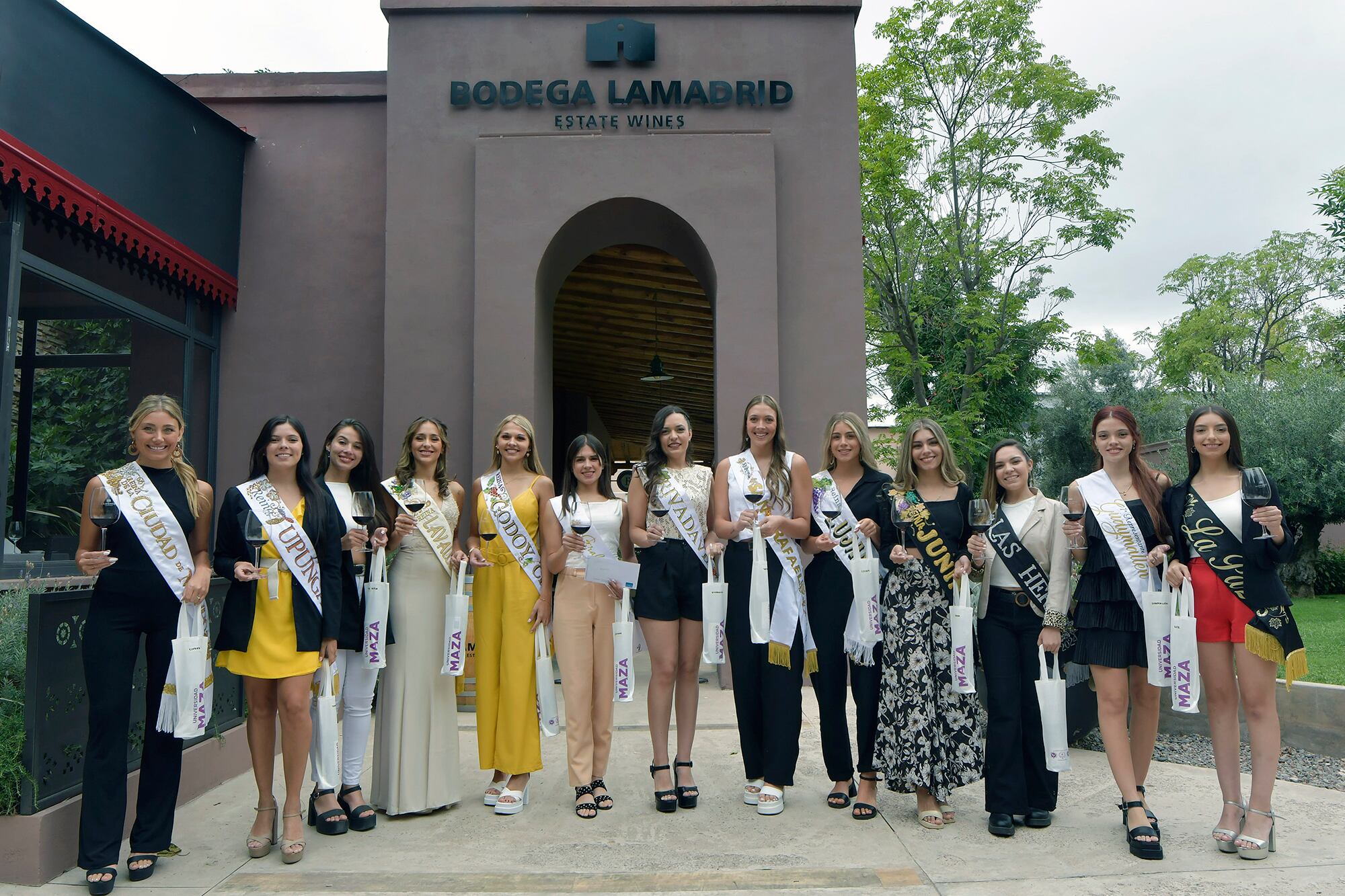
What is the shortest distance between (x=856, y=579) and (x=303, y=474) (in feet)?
7.60

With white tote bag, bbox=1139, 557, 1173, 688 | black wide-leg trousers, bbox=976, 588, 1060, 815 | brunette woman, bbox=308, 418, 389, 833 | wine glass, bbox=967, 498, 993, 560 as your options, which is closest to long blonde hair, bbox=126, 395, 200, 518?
brunette woman, bbox=308, 418, 389, 833

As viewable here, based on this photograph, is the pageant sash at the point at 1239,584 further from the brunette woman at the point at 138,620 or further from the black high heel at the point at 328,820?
the brunette woman at the point at 138,620

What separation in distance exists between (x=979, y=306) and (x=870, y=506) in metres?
15.2

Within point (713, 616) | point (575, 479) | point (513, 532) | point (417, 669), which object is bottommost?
point (417, 669)

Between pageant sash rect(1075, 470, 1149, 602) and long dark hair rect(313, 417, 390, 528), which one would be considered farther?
long dark hair rect(313, 417, 390, 528)

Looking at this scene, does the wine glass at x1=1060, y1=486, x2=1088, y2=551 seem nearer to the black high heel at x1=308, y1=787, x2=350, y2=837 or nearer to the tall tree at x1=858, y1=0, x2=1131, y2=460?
the black high heel at x1=308, y1=787, x2=350, y2=837

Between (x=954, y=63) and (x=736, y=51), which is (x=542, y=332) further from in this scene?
(x=954, y=63)

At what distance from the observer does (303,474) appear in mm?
3799

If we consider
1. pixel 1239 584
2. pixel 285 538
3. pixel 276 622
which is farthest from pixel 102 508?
pixel 1239 584

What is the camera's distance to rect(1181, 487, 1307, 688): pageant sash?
3391mm

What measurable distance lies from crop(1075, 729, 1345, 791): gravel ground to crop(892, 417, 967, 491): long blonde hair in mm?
2174

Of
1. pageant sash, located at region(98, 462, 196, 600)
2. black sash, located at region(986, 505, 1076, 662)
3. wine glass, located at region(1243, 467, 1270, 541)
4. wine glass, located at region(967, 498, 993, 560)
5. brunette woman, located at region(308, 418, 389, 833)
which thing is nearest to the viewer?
wine glass, located at region(1243, 467, 1270, 541)

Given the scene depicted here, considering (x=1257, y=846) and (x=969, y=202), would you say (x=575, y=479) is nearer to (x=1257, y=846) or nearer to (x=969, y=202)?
(x=1257, y=846)

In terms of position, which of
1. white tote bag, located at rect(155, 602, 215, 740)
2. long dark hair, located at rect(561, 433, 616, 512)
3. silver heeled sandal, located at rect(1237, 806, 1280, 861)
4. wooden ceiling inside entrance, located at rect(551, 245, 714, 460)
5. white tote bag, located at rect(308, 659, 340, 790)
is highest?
wooden ceiling inside entrance, located at rect(551, 245, 714, 460)
